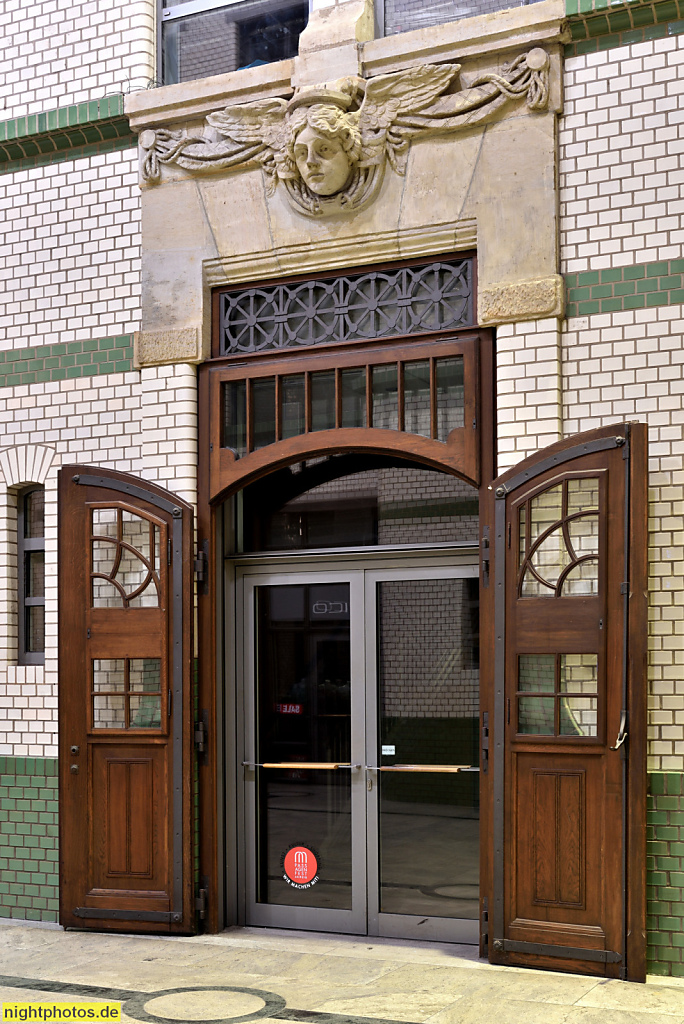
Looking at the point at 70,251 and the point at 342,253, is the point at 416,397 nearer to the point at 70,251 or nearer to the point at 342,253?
the point at 342,253

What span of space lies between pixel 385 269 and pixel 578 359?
4.37 ft

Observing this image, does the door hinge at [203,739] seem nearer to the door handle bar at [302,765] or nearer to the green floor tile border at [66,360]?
the door handle bar at [302,765]

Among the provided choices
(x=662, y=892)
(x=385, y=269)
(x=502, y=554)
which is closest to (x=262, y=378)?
(x=385, y=269)

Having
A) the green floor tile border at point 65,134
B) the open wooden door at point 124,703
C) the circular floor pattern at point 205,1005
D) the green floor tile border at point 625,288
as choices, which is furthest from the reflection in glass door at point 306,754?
the green floor tile border at point 65,134

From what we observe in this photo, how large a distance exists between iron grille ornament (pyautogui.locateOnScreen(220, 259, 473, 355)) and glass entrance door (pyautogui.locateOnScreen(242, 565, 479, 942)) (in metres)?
1.42

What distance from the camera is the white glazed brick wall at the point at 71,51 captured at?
757 cm

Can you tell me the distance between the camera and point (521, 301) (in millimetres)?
6367

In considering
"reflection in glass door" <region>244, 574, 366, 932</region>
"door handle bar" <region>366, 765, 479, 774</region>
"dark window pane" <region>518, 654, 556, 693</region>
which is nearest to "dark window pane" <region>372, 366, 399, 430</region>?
"reflection in glass door" <region>244, 574, 366, 932</region>

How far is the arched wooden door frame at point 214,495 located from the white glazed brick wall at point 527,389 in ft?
1.05

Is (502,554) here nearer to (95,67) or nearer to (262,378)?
(262,378)

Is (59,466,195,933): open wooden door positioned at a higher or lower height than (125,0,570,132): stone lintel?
lower

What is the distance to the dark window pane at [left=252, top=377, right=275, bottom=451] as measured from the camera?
281 inches

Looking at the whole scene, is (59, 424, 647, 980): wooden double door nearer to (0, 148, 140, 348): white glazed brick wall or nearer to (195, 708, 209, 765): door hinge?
(195, 708, 209, 765): door hinge

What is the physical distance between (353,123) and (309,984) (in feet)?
15.4
